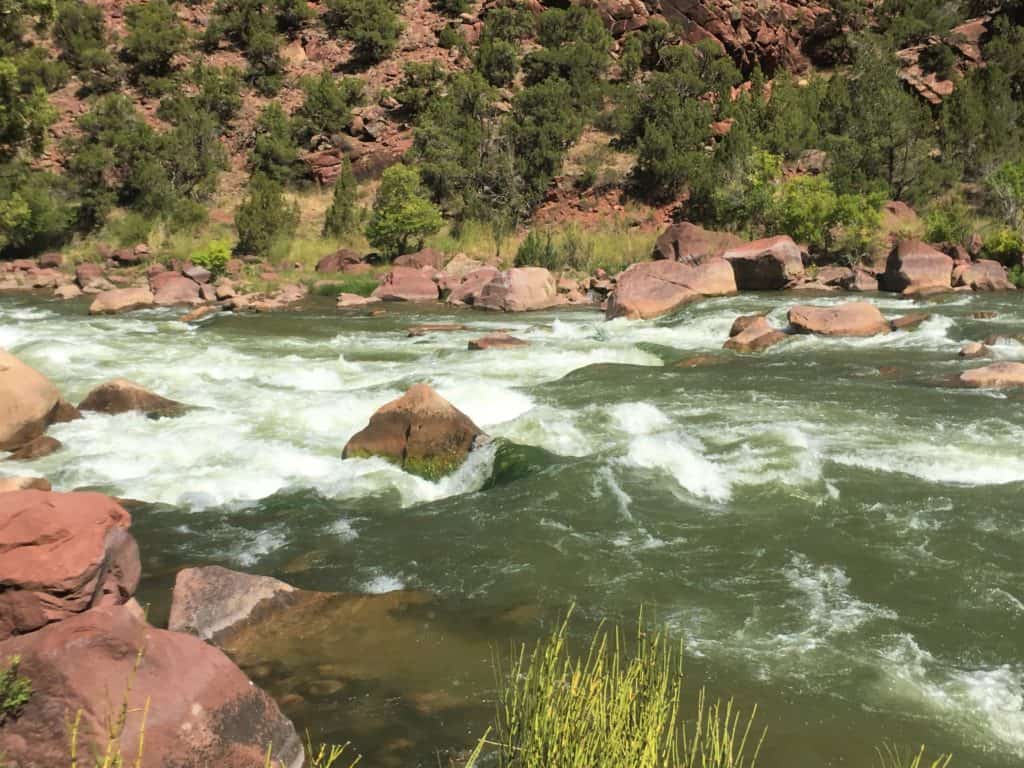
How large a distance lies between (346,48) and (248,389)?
41.9 m

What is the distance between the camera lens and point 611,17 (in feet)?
156

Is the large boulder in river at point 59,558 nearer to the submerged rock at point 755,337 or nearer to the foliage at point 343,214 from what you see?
the submerged rock at point 755,337

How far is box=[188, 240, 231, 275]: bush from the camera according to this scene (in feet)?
90.0

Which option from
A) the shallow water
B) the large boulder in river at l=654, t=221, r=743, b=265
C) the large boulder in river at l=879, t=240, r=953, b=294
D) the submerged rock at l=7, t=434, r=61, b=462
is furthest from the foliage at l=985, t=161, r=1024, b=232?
the submerged rock at l=7, t=434, r=61, b=462

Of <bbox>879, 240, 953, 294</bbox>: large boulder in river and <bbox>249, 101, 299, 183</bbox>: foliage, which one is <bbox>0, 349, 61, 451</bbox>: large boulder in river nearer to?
<bbox>879, 240, 953, 294</bbox>: large boulder in river

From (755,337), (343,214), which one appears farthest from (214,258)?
(755,337)

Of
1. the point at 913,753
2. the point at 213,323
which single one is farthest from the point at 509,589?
the point at 213,323

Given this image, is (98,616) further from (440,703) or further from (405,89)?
(405,89)

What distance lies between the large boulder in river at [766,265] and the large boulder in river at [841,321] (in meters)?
6.72

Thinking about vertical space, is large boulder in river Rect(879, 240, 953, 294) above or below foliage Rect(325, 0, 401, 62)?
below

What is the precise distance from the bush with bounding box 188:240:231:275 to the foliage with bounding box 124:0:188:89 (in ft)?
74.4

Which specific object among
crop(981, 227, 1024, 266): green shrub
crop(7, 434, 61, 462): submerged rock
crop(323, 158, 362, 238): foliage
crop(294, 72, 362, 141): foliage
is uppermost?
crop(294, 72, 362, 141): foliage

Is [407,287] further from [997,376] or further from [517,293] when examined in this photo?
[997,376]

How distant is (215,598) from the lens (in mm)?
5332
